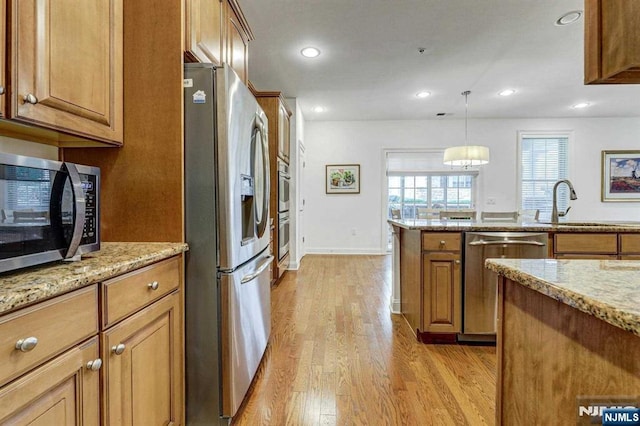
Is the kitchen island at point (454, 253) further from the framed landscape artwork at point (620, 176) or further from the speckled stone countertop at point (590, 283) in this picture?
the framed landscape artwork at point (620, 176)

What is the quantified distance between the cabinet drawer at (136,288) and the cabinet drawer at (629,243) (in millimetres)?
2763

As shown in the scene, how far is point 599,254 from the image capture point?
2176 millimetres

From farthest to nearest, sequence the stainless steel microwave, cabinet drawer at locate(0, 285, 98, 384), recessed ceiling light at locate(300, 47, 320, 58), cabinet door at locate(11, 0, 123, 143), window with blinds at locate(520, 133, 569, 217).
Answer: window with blinds at locate(520, 133, 569, 217)
recessed ceiling light at locate(300, 47, 320, 58)
cabinet door at locate(11, 0, 123, 143)
the stainless steel microwave
cabinet drawer at locate(0, 285, 98, 384)

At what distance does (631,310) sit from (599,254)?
7.02 feet

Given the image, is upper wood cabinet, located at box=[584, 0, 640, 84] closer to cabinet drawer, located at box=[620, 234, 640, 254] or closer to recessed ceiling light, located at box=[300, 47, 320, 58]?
cabinet drawer, located at box=[620, 234, 640, 254]

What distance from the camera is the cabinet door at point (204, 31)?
146 centimetres

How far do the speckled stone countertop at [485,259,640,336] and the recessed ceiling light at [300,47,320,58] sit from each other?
3.04 meters

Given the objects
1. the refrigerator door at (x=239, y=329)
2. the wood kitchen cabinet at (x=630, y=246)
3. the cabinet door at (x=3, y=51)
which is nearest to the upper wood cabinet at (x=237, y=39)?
the cabinet door at (x=3, y=51)

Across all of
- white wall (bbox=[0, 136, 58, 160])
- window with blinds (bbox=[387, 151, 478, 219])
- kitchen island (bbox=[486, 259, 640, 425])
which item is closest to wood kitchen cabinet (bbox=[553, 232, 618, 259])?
kitchen island (bbox=[486, 259, 640, 425])

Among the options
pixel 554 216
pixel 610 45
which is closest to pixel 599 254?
pixel 554 216

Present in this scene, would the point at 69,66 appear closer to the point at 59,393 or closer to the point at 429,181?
the point at 59,393

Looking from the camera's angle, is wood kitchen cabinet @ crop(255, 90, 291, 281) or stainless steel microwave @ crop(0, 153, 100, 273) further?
wood kitchen cabinet @ crop(255, 90, 291, 281)

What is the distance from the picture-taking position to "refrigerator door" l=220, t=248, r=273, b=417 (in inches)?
56.7

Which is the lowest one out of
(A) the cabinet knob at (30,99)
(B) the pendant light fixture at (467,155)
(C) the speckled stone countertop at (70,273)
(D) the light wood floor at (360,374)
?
(D) the light wood floor at (360,374)
